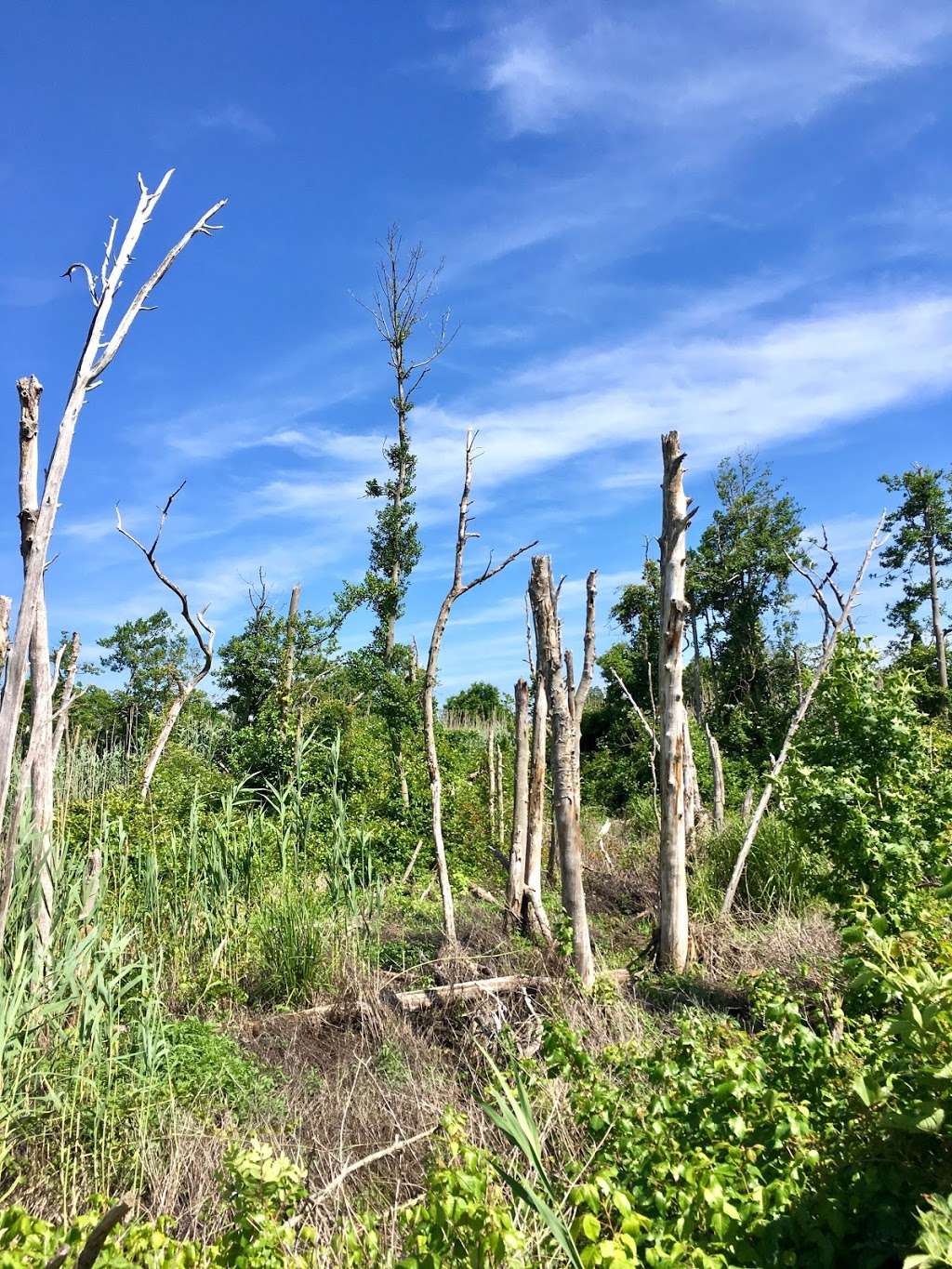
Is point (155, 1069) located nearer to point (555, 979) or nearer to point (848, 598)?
point (555, 979)

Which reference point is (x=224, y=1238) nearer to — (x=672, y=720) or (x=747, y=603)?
(x=672, y=720)

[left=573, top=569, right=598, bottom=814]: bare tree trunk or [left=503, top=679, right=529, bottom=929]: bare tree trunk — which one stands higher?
[left=573, top=569, right=598, bottom=814]: bare tree trunk

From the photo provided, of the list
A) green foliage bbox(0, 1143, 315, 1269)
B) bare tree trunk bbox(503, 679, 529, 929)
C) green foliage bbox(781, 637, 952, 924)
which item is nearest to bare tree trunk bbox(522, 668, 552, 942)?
bare tree trunk bbox(503, 679, 529, 929)

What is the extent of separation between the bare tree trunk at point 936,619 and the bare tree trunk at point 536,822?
14609mm

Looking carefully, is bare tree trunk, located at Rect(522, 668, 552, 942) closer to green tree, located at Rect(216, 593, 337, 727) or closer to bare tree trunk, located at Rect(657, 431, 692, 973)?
bare tree trunk, located at Rect(657, 431, 692, 973)

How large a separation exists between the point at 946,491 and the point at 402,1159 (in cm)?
2169

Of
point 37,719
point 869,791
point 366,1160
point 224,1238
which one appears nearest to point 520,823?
point 869,791

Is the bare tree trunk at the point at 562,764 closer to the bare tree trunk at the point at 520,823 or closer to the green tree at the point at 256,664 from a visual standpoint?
the bare tree trunk at the point at 520,823

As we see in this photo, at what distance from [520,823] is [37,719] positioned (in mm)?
4072

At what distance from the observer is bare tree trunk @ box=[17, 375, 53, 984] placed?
3.33 meters

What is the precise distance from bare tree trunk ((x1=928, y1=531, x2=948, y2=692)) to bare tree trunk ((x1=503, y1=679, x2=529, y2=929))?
1418 centimetres

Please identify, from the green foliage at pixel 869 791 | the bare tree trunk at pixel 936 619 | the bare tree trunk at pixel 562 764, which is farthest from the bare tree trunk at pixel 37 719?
the bare tree trunk at pixel 936 619

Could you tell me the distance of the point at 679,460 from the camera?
6.53m

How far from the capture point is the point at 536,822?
7.06 meters
